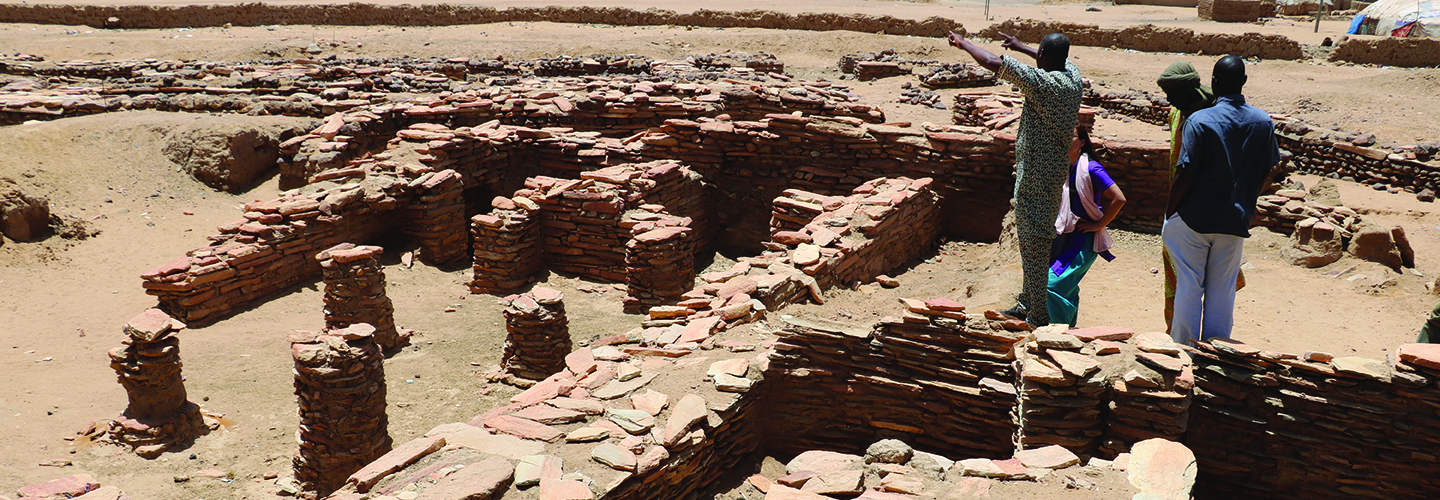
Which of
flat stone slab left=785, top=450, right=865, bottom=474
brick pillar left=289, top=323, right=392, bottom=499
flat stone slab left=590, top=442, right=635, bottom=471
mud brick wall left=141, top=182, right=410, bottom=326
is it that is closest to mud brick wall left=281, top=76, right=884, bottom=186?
mud brick wall left=141, top=182, right=410, bottom=326

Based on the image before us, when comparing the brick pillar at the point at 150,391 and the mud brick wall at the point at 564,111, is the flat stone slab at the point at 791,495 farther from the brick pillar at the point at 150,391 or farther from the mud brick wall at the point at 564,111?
the mud brick wall at the point at 564,111

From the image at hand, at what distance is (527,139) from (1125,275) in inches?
298

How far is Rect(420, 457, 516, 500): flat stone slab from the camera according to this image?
3.94 metres

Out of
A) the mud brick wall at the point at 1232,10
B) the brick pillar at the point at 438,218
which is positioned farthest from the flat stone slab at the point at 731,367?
the mud brick wall at the point at 1232,10

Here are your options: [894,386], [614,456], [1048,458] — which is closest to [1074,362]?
[1048,458]

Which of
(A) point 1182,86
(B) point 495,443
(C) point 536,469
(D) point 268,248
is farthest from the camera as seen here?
(D) point 268,248

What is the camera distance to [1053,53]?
17.6 ft

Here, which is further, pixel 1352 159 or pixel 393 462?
pixel 1352 159

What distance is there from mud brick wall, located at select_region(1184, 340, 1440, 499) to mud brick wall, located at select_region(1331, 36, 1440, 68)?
19.5 meters

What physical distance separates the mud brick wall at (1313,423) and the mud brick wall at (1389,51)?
64.0ft

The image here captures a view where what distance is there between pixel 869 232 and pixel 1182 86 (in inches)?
129

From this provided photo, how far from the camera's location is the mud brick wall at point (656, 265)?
8906mm

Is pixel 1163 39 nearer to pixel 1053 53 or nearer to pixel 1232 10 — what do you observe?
pixel 1232 10

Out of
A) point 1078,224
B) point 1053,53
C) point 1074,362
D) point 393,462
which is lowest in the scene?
point 393,462
